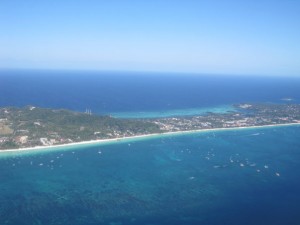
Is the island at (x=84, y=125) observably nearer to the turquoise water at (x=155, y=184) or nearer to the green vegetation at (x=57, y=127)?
the green vegetation at (x=57, y=127)

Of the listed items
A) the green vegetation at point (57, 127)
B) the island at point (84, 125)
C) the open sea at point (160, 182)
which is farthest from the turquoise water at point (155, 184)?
the green vegetation at point (57, 127)

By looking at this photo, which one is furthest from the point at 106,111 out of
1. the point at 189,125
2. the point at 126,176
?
the point at 126,176

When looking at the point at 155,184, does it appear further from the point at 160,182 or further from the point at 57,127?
the point at 57,127

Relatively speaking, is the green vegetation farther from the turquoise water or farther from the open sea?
the turquoise water

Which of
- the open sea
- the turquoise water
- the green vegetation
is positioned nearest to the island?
the green vegetation

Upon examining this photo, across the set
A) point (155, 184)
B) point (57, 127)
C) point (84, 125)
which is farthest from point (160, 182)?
point (84, 125)
